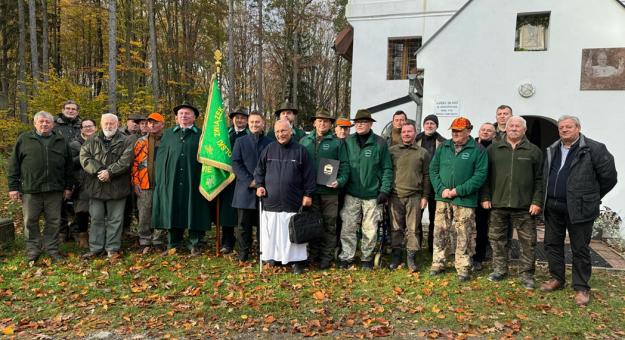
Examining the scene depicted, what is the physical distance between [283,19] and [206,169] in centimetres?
2269

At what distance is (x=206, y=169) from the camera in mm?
6047

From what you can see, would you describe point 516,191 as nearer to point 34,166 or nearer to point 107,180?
point 107,180

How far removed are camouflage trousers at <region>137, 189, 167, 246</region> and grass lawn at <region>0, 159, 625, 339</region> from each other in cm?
54

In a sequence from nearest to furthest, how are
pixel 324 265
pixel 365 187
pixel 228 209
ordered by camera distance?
pixel 365 187 < pixel 324 265 < pixel 228 209

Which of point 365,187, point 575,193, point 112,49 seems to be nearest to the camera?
point 575,193

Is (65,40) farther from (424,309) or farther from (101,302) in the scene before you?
(424,309)

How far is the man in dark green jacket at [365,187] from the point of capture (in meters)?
5.60

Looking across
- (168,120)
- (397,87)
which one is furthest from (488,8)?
(168,120)

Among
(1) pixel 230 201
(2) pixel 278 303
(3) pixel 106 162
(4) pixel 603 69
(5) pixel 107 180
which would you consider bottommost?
(2) pixel 278 303

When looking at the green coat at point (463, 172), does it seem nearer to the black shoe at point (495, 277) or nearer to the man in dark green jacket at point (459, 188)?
the man in dark green jacket at point (459, 188)

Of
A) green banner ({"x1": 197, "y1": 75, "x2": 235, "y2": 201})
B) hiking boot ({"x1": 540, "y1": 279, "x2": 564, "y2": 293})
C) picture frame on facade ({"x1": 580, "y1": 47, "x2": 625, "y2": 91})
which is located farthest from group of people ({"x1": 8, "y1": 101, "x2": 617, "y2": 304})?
picture frame on facade ({"x1": 580, "y1": 47, "x2": 625, "y2": 91})

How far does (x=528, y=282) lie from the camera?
505 centimetres

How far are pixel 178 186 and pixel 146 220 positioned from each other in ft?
2.65

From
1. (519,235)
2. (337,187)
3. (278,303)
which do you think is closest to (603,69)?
(519,235)
